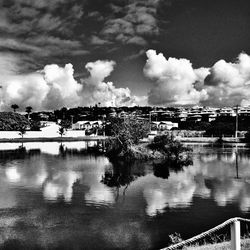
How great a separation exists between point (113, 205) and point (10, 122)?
5126 inches

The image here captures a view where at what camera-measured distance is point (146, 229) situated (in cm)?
2152

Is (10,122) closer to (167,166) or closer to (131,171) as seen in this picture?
(167,166)

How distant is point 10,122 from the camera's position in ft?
487

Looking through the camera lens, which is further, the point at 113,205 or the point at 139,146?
the point at 139,146

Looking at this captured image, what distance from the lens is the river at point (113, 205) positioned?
20062mm

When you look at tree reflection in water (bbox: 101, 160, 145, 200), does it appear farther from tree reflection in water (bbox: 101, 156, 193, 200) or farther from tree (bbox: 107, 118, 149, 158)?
tree (bbox: 107, 118, 149, 158)

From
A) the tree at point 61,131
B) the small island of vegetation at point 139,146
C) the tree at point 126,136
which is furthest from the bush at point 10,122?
the small island of vegetation at point 139,146

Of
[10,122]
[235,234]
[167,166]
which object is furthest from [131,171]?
[10,122]

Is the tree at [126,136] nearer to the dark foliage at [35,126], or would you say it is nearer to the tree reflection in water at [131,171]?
the tree reflection in water at [131,171]

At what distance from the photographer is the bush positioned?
476 feet

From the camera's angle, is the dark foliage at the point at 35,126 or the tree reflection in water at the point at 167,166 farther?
the dark foliage at the point at 35,126

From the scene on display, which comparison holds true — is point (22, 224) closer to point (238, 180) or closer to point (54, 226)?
point (54, 226)

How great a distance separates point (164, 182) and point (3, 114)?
127370mm

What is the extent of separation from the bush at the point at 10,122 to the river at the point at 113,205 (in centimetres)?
10140
